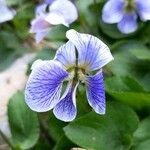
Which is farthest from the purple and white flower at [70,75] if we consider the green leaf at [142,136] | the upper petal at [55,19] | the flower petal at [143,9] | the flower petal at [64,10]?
the flower petal at [143,9]

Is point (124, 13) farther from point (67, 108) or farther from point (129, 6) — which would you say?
point (67, 108)

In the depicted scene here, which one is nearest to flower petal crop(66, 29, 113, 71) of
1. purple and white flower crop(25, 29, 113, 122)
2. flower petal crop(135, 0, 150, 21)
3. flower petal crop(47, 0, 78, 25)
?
purple and white flower crop(25, 29, 113, 122)

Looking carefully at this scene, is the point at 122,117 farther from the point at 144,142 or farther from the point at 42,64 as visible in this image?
the point at 42,64

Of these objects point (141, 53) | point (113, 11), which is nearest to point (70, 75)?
point (141, 53)

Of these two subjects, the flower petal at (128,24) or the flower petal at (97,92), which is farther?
the flower petal at (128,24)

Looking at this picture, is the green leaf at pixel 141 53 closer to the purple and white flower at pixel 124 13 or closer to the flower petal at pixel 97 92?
the purple and white flower at pixel 124 13

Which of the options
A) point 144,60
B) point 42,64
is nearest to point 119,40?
point 144,60
